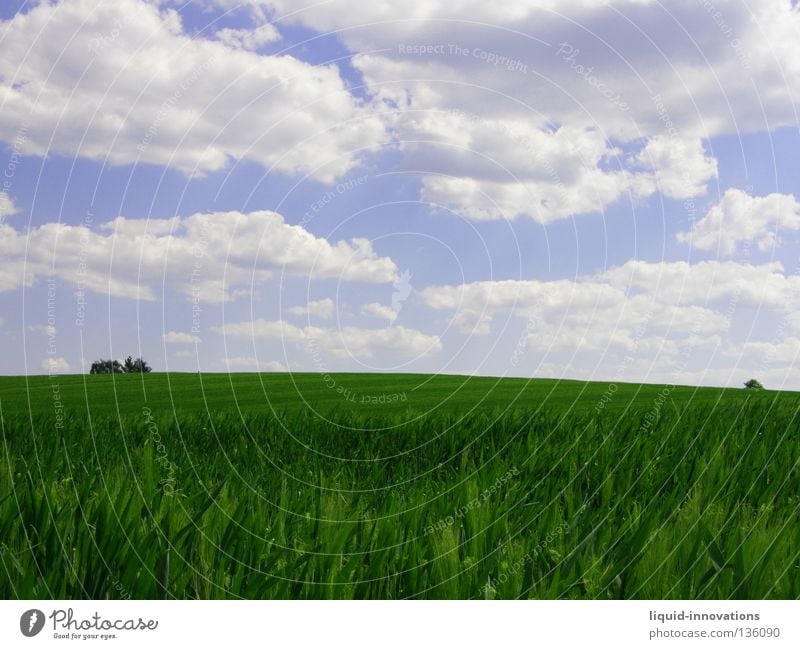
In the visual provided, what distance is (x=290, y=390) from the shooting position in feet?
56.6

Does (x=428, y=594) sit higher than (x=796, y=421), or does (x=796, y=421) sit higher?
(x=796, y=421)

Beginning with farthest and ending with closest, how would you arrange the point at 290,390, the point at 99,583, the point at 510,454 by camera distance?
the point at 290,390, the point at 510,454, the point at 99,583

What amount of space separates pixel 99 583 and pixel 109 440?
472 cm

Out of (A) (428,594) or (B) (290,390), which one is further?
(B) (290,390)

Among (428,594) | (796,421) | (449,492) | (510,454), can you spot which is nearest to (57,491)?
(449,492)

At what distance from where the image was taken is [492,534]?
3.44m

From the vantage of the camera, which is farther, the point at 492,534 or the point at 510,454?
the point at 510,454

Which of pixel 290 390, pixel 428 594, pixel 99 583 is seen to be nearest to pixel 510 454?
pixel 428 594
